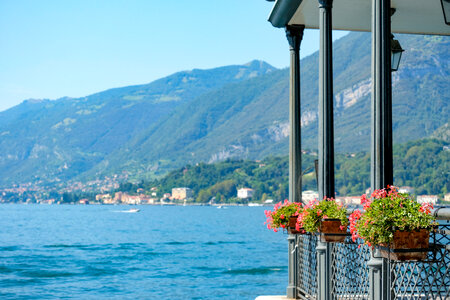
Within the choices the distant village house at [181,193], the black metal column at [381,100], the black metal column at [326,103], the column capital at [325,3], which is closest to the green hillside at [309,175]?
the distant village house at [181,193]

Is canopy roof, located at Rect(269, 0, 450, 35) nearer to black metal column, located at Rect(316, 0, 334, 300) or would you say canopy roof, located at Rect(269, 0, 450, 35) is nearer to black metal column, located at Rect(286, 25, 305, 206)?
black metal column, located at Rect(286, 25, 305, 206)

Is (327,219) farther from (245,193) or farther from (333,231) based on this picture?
(245,193)

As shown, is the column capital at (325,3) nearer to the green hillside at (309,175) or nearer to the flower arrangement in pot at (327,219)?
the flower arrangement in pot at (327,219)

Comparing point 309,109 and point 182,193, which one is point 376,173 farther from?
point 309,109

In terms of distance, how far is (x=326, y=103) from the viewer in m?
5.93

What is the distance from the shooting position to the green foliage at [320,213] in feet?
17.9

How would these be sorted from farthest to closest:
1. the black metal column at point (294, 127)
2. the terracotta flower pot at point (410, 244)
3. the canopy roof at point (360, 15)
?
1. the black metal column at point (294, 127)
2. the canopy roof at point (360, 15)
3. the terracotta flower pot at point (410, 244)

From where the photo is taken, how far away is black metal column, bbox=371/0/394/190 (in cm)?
430

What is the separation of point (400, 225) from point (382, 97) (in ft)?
3.43

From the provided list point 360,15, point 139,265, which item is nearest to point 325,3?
point 360,15

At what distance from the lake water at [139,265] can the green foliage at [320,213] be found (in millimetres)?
27781

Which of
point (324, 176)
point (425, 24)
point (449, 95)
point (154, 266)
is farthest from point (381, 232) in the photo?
point (449, 95)

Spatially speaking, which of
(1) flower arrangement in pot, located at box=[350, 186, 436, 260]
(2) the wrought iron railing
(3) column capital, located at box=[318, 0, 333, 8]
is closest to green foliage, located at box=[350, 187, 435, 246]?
(1) flower arrangement in pot, located at box=[350, 186, 436, 260]

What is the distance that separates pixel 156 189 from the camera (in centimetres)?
19425
